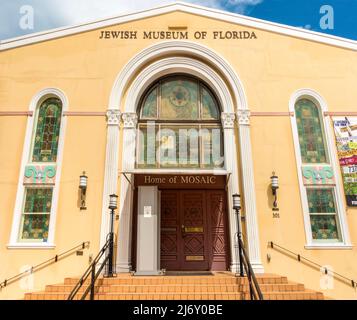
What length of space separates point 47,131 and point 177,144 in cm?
395

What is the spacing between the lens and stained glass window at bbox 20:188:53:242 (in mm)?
8164

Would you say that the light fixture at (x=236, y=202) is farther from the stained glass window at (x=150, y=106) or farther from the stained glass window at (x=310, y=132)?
the stained glass window at (x=150, y=106)

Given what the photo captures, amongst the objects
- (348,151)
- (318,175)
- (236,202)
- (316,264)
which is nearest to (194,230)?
(236,202)

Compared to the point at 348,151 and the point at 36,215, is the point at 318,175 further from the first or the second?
the point at 36,215

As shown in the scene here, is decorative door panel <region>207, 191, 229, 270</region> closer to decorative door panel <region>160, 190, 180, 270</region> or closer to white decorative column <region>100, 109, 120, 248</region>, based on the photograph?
decorative door panel <region>160, 190, 180, 270</region>

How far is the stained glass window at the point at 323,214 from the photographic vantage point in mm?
8242

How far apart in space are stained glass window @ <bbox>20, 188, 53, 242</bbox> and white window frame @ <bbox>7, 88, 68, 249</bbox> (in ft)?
0.40

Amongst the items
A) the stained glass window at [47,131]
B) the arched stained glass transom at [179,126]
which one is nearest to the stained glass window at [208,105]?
the arched stained glass transom at [179,126]

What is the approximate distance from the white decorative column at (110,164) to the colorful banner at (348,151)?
6.46m
